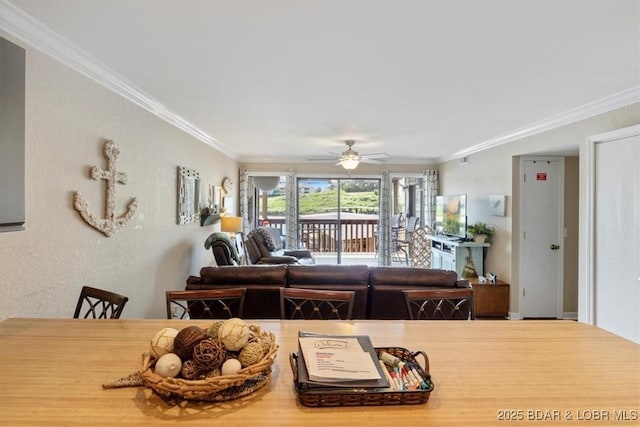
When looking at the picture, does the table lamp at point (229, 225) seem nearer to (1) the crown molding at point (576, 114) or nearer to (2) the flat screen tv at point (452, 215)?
(2) the flat screen tv at point (452, 215)

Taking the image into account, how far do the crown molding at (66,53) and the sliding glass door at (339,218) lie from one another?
446 centimetres

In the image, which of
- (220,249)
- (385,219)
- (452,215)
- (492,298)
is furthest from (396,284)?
(385,219)

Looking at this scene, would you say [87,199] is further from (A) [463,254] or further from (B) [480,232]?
(B) [480,232]

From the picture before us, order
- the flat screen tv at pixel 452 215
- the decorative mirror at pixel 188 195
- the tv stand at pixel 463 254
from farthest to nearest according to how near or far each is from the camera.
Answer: the flat screen tv at pixel 452 215, the tv stand at pixel 463 254, the decorative mirror at pixel 188 195

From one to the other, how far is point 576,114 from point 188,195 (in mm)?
4526

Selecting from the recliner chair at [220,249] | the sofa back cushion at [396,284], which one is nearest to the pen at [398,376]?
the sofa back cushion at [396,284]

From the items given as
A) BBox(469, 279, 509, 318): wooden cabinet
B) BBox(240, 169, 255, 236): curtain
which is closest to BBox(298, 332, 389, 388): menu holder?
BBox(469, 279, 509, 318): wooden cabinet

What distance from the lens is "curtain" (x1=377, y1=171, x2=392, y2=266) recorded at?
723 cm

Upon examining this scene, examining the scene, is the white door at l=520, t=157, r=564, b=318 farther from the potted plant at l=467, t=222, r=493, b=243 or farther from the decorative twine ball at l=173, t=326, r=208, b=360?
the decorative twine ball at l=173, t=326, r=208, b=360

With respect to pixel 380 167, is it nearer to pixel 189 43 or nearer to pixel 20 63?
pixel 189 43

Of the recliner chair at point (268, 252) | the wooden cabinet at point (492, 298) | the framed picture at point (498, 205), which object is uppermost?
the framed picture at point (498, 205)

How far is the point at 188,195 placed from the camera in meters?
4.29

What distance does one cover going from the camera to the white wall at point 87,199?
194 cm

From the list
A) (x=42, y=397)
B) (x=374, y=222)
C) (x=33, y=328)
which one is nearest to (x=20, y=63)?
(x=33, y=328)
